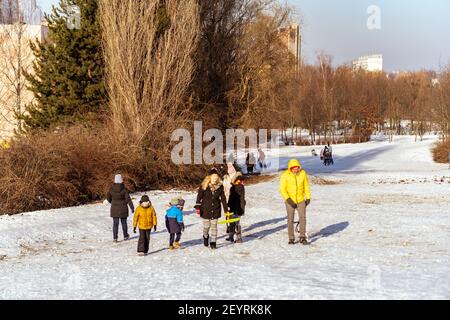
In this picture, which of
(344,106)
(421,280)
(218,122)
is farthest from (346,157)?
(421,280)

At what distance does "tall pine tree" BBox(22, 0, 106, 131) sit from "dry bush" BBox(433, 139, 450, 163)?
35.1m

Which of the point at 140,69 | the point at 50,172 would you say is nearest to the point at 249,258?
the point at 50,172

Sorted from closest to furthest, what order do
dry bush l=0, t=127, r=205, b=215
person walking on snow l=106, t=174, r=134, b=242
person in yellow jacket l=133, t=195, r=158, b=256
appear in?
person in yellow jacket l=133, t=195, r=158, b=256
person walking on snow l=106, t=174, r=134, b=242
dry bush l=0, t=127, r=205, b=215

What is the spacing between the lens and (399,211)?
18469 millimetres

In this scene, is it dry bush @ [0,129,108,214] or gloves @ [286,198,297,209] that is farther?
dry bush @ [0,129,108,214]

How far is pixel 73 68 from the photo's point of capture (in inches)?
1123

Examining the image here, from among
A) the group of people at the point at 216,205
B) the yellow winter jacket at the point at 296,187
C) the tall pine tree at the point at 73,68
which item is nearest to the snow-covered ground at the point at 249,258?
the group of people at the point at 216,205

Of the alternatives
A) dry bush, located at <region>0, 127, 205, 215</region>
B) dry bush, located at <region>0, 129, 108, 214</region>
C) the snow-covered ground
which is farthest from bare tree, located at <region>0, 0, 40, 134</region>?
the snow-covered ground

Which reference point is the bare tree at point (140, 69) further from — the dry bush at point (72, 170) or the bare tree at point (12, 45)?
the bare tree at point (12, 45)

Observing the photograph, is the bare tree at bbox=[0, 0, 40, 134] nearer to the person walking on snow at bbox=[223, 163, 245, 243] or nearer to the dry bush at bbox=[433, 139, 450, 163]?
the person walking on snow at bbox=[223, 163, 245, 243]

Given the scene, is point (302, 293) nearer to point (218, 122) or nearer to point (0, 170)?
point (0, 170)

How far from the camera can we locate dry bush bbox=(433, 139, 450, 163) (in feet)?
164
